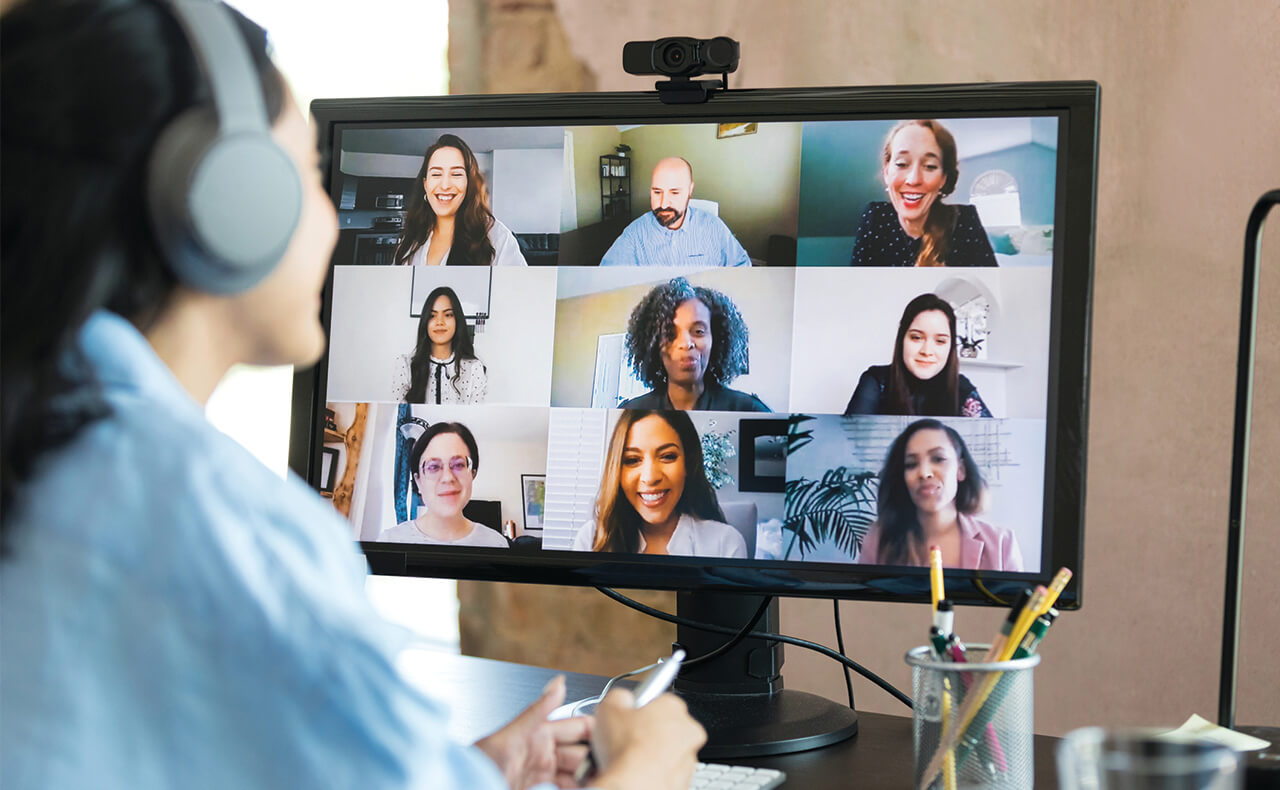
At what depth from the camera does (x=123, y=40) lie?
0.44 m

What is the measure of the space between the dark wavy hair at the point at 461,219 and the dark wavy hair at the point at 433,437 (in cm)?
13

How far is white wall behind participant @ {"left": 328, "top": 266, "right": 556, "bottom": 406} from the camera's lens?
0.89 metres

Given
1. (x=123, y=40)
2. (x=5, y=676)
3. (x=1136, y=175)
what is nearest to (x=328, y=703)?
(x=5, y=676)

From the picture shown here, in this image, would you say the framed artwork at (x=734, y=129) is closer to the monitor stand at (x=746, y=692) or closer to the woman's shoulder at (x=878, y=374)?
the woman's shoulder at (x=878, y=374)

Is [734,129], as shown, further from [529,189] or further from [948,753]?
[948,753]

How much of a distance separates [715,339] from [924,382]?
153 millimetres

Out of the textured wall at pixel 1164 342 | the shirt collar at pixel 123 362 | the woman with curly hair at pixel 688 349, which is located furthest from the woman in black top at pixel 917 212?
the textured wall at pixel 1164 342

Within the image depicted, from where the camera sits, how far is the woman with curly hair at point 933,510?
31.8 inches

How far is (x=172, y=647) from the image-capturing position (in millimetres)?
378

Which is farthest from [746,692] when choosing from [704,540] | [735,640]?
[704,540]

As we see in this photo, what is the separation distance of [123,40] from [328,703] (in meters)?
0.26

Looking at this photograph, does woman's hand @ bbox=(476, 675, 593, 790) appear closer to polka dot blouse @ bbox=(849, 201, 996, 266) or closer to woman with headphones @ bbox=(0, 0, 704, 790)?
woman with headphones @ bbox=(0, 0, 704, 790)

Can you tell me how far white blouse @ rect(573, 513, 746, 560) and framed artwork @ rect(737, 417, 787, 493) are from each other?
35 millimetres

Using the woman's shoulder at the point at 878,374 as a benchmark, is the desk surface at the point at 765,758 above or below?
below
